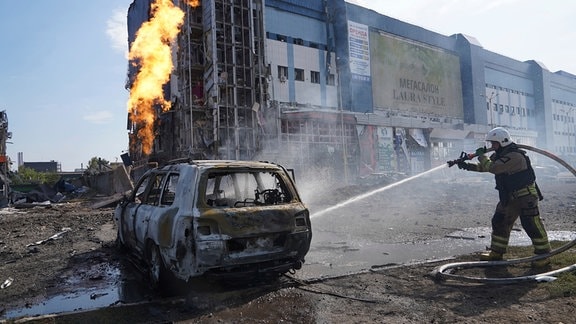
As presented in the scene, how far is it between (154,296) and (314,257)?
116 inches

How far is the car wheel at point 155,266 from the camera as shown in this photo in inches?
191

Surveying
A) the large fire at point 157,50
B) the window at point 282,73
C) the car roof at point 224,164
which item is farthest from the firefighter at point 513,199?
the window at point 282,73

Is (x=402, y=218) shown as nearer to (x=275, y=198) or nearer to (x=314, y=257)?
(x=314, y=257)

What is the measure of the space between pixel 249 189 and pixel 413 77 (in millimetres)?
34235

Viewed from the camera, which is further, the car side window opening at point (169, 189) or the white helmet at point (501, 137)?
the white helmet at point (501, 137)

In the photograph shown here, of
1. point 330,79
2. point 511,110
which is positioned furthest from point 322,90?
point 511,110

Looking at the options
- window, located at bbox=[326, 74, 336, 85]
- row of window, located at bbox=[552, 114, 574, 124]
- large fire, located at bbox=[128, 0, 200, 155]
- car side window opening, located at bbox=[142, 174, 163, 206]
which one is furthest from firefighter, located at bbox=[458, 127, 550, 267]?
row of window, located at bbox=[552, 114, 574, 124]

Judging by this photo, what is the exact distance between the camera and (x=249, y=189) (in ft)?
18.7

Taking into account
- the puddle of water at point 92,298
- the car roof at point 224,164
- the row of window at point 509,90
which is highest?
the row of window at point 509,90

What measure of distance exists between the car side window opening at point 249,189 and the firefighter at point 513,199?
3.13 meters

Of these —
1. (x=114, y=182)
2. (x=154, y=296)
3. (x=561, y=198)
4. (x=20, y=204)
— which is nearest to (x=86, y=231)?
(x=154, y=296)

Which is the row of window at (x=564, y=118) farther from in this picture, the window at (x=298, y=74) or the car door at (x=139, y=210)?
the car door at (x=139, y=210)

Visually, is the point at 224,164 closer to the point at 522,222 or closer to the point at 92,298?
the point at 92,298

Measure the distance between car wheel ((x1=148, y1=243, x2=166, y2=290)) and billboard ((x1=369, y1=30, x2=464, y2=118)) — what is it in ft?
97.9
